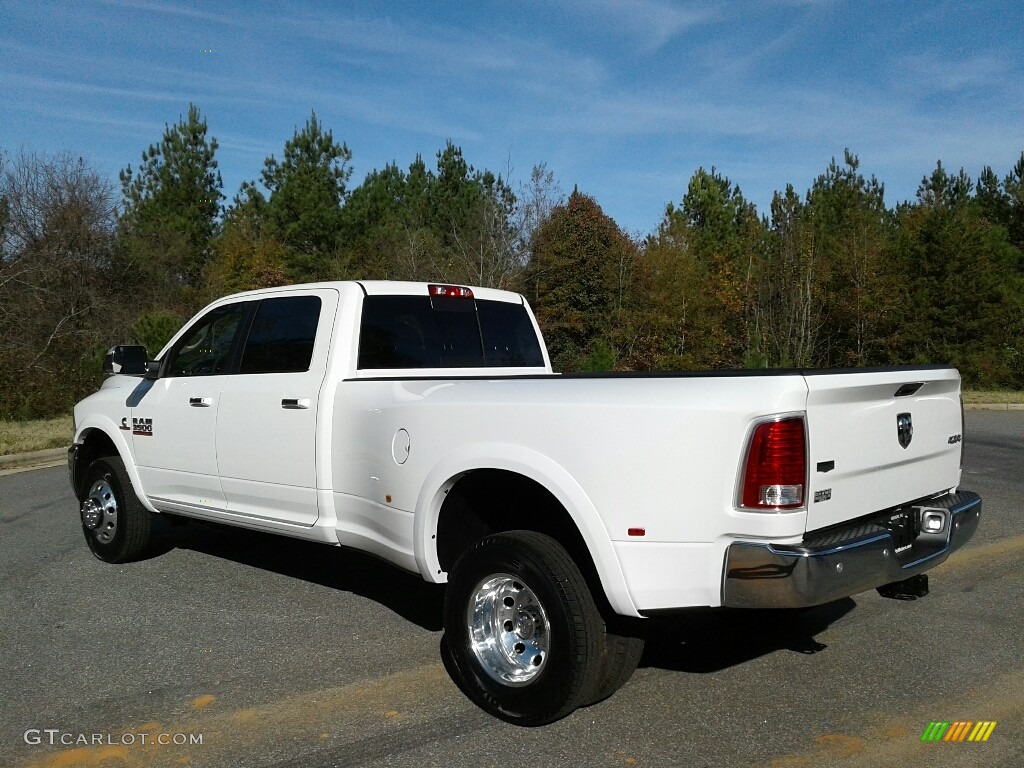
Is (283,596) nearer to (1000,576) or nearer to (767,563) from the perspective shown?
(767,563)

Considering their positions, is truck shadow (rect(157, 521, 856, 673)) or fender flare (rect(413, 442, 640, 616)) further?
truck shadow (rect(157, 521, 856, 673))

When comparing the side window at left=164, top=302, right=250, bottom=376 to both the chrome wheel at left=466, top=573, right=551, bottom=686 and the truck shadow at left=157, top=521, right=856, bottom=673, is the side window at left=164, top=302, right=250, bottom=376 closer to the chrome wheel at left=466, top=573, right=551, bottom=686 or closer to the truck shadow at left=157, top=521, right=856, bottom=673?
the truck shadow at left=157, top=521, right=856, bottom=673

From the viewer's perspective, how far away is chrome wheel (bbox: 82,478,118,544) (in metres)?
6.84

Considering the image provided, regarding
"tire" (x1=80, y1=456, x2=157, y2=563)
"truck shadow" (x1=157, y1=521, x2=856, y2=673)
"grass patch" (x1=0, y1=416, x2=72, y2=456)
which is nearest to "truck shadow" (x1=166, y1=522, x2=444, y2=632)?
"truck shadow" (x1=157, y1=521, x2=856, y2=673)

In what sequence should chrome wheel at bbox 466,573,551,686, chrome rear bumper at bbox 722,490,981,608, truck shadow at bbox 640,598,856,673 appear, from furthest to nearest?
truck shadow at bbox 640,598,856,673 → chrome wheel at bbox 466,573,551,686 → chrome rear bumper at bbox 722,490,981,608

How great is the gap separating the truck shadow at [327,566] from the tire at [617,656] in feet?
5.37

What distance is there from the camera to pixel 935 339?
3384 centimetres

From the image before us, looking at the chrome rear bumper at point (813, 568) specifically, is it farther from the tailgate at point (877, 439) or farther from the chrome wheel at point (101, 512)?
the chrome wheel at point (101, 512)

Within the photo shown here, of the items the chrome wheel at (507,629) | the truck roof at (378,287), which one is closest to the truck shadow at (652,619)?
the chrome wheel at (507,629)

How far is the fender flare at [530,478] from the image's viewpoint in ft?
12.1

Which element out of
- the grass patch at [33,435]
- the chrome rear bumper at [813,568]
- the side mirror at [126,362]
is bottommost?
the grass patch at [33,435]

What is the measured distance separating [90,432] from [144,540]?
1005 mm

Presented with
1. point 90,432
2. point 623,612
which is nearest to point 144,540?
point 90,432

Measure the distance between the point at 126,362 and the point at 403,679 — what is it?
133 inches
